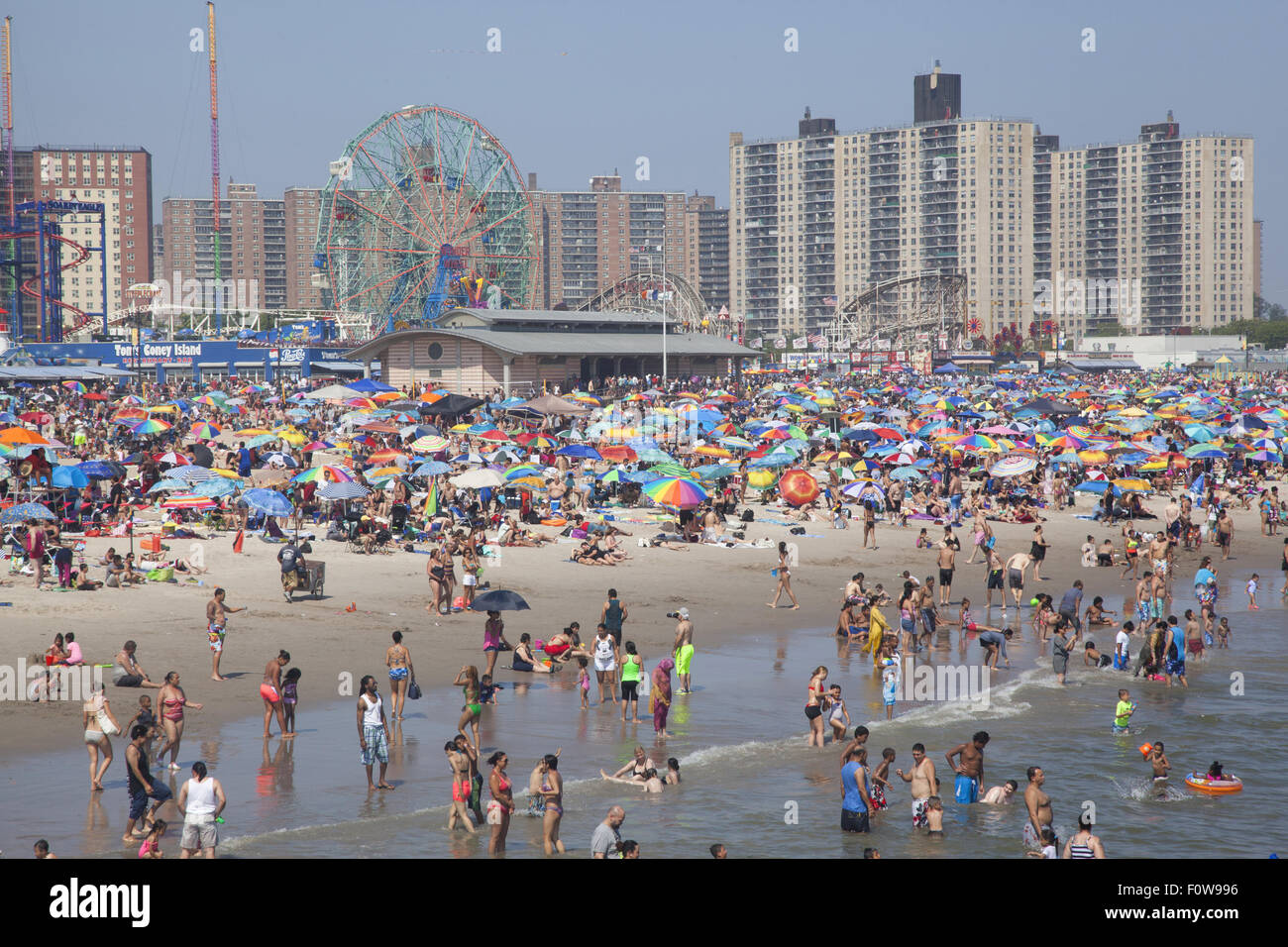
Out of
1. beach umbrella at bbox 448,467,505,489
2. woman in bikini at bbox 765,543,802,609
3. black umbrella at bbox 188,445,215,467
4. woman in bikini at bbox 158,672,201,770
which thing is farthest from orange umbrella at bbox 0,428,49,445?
woman in bikini at bbox 158,672,201,770

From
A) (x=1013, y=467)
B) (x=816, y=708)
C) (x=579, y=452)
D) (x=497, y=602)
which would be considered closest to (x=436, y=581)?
(x=497, y=602)

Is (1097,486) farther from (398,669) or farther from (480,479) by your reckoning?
(398,669)

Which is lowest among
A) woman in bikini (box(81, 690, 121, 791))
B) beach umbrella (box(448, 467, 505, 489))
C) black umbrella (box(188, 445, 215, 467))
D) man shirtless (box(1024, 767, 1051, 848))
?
man shirtless (box(1024, 767, 1051, 848))

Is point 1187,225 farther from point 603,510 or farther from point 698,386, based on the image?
point 603,510

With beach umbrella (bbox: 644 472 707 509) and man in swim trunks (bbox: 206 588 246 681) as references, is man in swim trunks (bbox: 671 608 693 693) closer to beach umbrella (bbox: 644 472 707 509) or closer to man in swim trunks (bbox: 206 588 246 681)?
man in swim trunks (bbox: 206 588 246 681)

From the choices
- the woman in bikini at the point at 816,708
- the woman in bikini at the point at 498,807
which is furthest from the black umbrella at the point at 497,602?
the woman in bikini at the point at 498,807

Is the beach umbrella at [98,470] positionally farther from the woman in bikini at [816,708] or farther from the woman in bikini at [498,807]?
the woman in bikini at [498,807]
